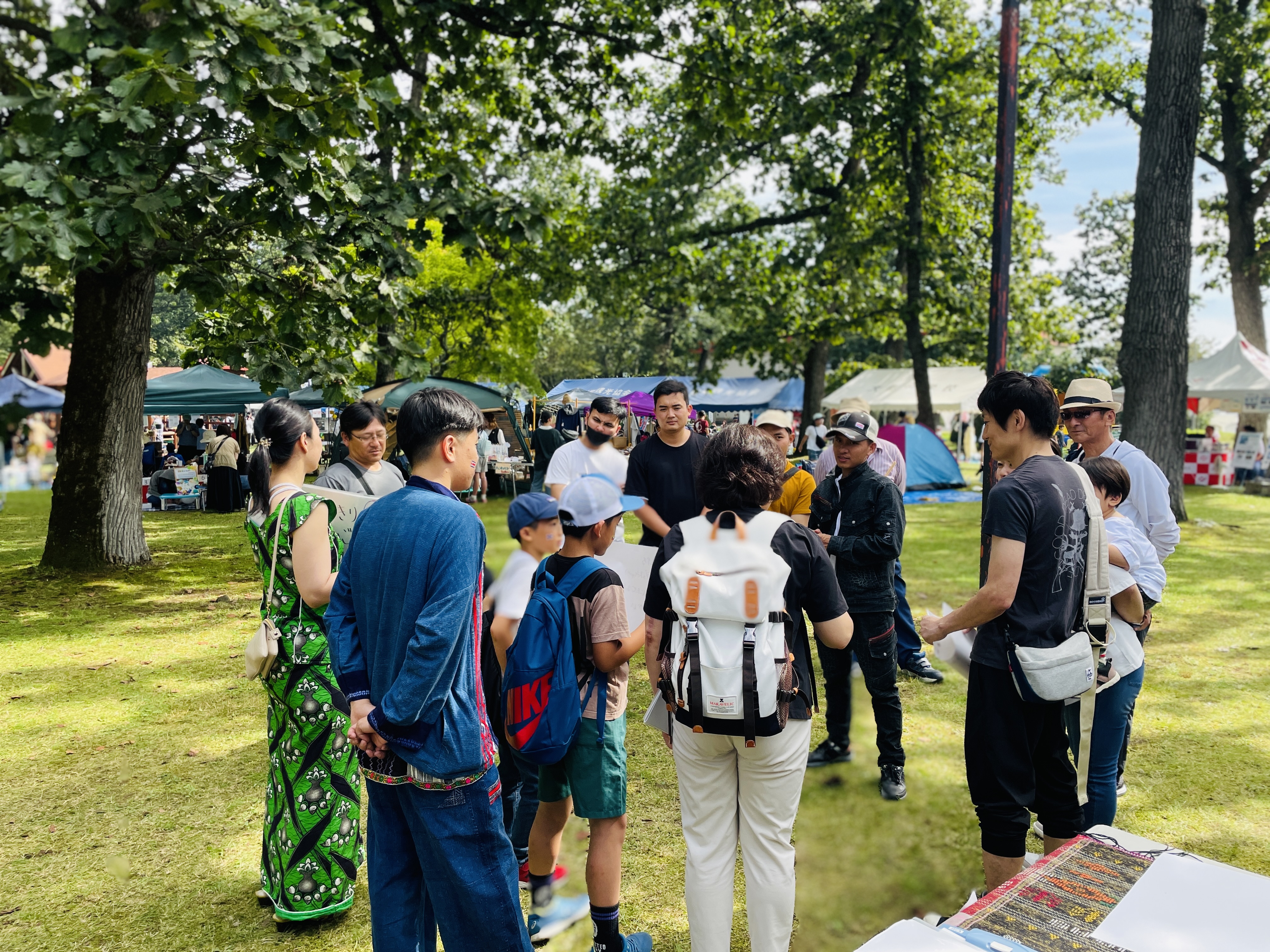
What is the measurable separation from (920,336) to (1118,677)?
1573cm

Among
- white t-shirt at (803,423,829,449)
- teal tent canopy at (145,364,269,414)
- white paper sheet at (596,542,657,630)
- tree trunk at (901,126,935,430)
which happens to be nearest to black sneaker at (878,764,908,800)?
white paper sheet at (596,542,657,630)

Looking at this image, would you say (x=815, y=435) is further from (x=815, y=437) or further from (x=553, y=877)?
(x=553, y=877)

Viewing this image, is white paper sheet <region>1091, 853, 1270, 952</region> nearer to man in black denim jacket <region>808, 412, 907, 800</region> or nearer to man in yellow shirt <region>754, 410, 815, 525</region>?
man in black denim jacket <region>808, 412, 907, 800</region>

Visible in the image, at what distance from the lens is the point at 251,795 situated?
4.45 m

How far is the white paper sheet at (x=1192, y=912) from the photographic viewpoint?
205cm

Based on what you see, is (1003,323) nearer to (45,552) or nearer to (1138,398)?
(1138,398)

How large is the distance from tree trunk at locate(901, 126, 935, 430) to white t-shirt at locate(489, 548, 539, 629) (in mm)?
15912

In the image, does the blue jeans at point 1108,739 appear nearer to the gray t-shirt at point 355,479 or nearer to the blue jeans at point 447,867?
the blue jeans at point 447,867

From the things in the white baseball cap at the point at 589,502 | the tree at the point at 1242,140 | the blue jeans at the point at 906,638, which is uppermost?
the tree at the point at 1242,140

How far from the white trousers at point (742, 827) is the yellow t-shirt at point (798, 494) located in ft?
8.23

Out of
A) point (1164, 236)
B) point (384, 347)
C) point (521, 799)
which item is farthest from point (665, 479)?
point (1164, 236)

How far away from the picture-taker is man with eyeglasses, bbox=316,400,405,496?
425 cm

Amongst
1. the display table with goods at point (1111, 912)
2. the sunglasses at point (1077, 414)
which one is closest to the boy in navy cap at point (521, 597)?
the display table with goods at point (1111, 912)

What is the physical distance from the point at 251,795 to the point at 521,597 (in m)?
2.40
